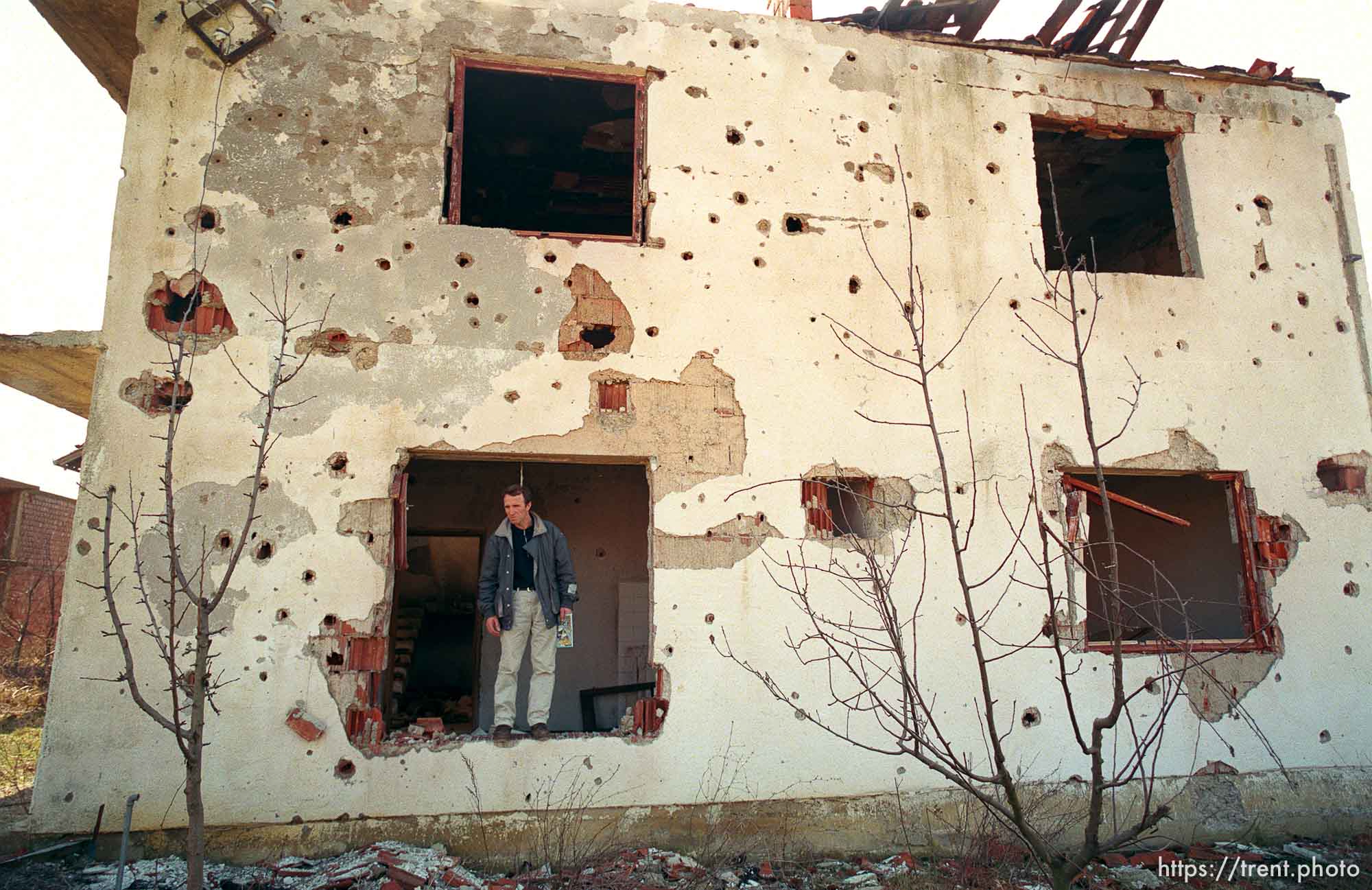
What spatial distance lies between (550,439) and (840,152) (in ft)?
9.39

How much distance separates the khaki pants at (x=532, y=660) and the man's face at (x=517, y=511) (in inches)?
16.6

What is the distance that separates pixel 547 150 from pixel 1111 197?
5.42 m

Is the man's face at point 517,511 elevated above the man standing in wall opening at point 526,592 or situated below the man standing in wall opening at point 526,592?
above

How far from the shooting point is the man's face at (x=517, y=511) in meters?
5.61

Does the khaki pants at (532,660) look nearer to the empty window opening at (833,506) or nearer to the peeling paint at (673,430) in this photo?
the peeling paint at (673,430)

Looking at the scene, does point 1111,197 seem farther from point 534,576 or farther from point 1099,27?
point 534,576

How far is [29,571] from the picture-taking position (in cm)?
1264

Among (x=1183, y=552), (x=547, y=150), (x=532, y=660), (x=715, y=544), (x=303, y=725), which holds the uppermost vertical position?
(x=547, y=150)

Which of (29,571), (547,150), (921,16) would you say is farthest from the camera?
(29,571)

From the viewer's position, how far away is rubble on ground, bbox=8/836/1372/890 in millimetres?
4445

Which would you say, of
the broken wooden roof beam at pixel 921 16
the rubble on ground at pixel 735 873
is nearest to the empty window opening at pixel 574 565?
the rubble on ground at pixel 735 873

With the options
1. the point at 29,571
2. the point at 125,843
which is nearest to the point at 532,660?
Result: the point at 125,843

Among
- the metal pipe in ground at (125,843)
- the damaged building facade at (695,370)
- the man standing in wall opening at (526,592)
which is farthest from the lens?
the man standing in wall opening at (526,592)

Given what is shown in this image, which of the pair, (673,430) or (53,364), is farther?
(673,430)
